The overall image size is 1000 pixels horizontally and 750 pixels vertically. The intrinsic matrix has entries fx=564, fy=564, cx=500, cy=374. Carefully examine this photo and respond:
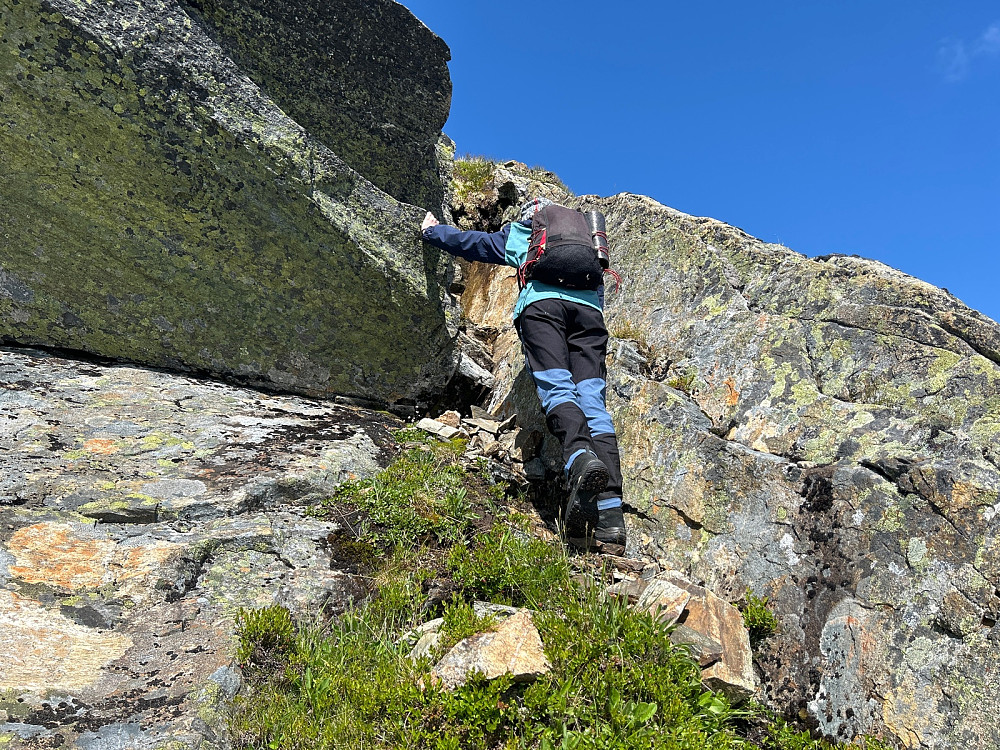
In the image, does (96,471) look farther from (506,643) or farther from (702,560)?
(702,560)

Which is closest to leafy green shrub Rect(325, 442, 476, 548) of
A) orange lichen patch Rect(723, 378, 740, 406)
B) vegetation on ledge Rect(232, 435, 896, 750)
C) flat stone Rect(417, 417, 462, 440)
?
vegetation on ledge Rect(232, 435, 896, 750)

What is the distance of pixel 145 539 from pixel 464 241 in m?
4.89

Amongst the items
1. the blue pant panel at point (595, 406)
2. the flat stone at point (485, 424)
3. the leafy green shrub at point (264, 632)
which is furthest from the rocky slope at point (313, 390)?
the blue pant panel at point (595, 406)

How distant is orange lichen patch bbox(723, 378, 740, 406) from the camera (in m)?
7.04

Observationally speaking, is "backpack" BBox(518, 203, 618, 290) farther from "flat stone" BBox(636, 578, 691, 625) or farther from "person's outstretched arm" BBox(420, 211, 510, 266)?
"flat stone" BBox(636, 578, 691, 625)

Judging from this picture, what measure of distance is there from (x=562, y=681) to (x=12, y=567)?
4304 mm

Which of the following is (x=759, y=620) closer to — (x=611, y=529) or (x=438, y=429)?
(x=611, y=529)

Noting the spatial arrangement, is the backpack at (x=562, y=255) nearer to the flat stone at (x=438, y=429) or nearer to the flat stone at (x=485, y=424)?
the flat stone at (x=485, y=424)

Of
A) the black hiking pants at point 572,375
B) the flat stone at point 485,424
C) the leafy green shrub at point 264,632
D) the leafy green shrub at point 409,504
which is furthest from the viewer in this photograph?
the flat stone at point 485,424

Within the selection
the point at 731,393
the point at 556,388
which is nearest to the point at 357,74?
the point at 556,388

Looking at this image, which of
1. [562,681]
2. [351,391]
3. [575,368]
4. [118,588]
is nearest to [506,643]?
[562,681]

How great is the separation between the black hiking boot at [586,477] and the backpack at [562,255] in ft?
7.98

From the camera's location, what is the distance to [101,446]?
5781 mm

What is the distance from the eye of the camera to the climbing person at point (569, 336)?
6082 millimetres
